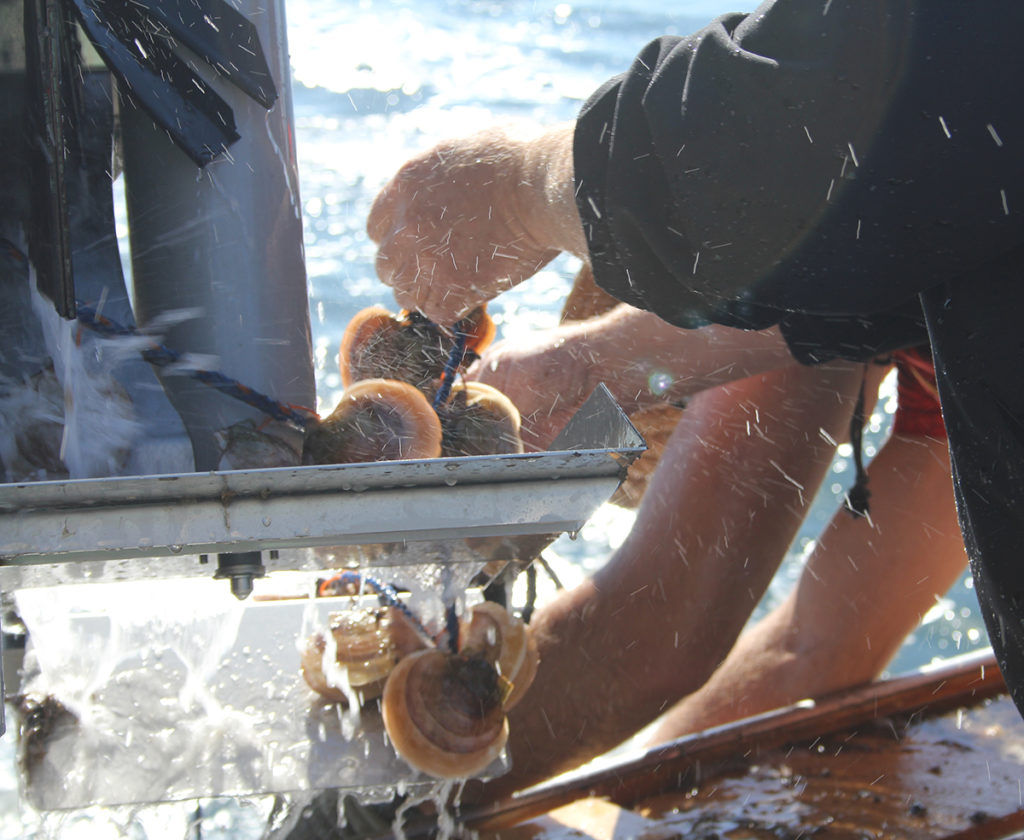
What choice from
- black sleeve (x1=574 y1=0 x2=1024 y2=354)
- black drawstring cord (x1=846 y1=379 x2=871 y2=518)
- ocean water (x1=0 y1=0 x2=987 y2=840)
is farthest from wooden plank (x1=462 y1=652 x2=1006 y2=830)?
black sleeve (x1=574 y1=0 x2=1024 y2=354)

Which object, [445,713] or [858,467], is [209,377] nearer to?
[445,713]

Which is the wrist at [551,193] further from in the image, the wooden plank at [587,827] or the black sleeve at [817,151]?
the wooden plank at [587,827]

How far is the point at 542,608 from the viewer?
2.54 meters

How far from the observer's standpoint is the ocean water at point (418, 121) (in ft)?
11.7

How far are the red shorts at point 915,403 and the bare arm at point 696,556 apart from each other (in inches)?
5.9

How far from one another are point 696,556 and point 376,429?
155cm

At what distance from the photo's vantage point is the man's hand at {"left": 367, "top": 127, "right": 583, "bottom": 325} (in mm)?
1445

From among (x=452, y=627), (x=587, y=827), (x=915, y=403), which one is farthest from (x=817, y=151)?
(x=915, y=403)

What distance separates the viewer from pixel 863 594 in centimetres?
280

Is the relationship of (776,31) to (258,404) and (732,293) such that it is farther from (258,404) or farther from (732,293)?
(258,404)

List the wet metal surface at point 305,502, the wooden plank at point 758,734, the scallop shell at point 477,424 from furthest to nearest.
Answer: the wooden plank at point 758,734
the scallop shell at point 477,424
the wet metal surface at point 305,502

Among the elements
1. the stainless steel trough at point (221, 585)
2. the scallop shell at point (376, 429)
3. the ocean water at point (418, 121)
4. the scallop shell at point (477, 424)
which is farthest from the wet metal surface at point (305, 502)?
the ocean water at point (418, 121)

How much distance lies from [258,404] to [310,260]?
5115 mm

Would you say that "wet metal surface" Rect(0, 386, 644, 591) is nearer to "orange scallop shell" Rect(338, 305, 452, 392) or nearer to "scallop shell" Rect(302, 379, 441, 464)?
"scallop shell" Rect(302, 379, 441, 464)
